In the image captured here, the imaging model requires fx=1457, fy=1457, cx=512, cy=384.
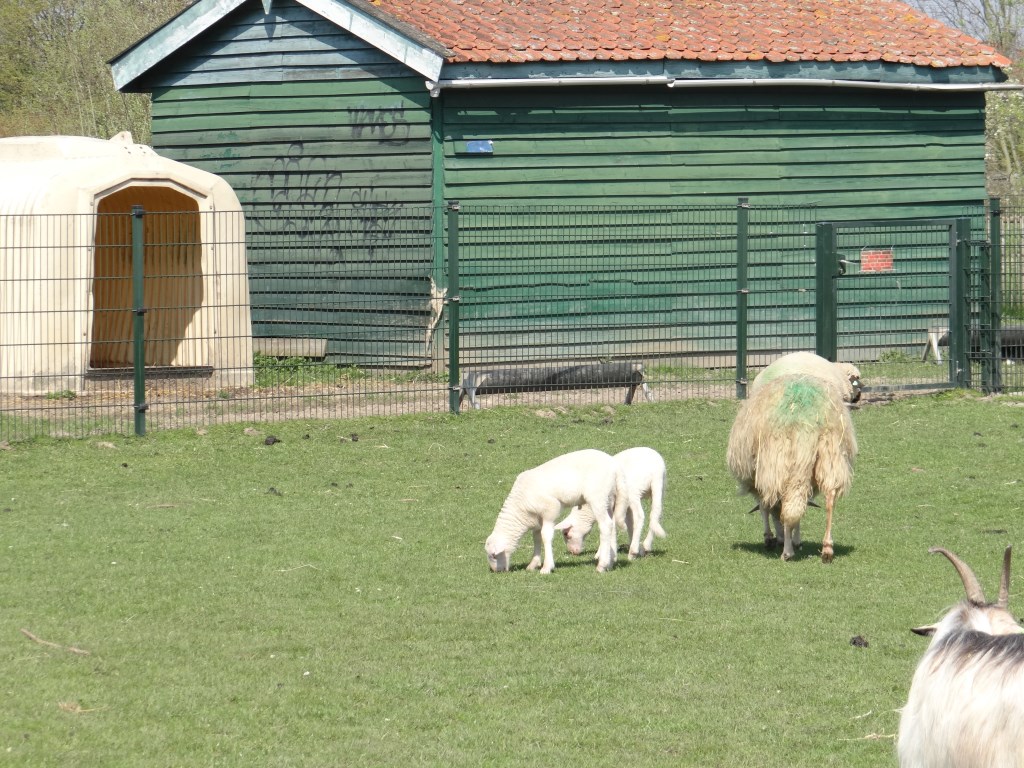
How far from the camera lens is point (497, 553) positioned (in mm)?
8062

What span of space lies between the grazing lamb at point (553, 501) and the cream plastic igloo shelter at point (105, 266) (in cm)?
596

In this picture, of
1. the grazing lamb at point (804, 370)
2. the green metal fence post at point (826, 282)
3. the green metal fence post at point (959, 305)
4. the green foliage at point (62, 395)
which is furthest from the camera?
the green metal fence post at point (959, 305)

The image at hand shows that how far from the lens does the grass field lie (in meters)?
5.45

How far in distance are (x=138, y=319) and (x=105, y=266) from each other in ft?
15.3

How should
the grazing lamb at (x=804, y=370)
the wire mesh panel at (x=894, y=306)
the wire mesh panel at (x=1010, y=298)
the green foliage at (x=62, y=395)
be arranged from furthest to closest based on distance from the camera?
the wire mesh panel at (x=894, y=306)
the wire mesh panel at (x=1010, y=298)
the green foliage at (x=62, y=395)
the grazing lamb at (x=804, y=370)

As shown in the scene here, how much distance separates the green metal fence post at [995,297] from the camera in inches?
621

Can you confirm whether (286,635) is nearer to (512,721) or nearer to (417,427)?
(512,721)

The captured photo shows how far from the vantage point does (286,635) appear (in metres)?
6.85

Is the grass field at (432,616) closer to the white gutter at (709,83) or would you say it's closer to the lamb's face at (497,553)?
the lamb's face at (497,553)

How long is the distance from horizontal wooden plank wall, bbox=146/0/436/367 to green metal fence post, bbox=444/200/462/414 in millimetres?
2057

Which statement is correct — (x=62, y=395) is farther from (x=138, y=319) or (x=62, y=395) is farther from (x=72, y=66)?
(x=72, y=66)

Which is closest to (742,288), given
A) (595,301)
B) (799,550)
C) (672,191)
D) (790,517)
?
(595,301)

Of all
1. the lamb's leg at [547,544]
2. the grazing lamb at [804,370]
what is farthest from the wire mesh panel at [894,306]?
the lamb's leg at [547,544]

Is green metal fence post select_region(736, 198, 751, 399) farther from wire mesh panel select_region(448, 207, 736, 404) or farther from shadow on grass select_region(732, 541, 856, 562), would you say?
shadow on grass select_region(732, 541, 856, 562)
